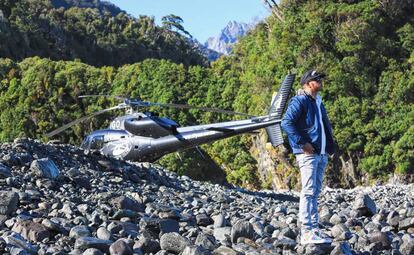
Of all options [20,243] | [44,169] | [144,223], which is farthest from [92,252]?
[44,169]

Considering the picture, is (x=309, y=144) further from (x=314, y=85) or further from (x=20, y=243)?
(x=20, y=243)

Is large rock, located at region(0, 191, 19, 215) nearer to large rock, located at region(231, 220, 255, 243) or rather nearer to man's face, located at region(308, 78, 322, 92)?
large rock, located at region(231, 220, 255, 243)

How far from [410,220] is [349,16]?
17904 mm

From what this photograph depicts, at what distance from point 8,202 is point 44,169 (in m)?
2.46

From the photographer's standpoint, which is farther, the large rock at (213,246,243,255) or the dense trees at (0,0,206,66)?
the dense trees at (0,0,206,66)

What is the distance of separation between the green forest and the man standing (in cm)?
1644

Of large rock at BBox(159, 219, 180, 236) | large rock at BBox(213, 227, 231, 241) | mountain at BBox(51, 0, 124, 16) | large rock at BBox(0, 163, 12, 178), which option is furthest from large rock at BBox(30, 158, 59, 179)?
mountain at BBox(51, 0, 124, 16)

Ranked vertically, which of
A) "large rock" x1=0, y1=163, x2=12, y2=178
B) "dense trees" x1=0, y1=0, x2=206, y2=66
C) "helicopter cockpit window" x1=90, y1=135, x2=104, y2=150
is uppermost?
"dense trees" x1=0, y1=0, x2=206, y2=66

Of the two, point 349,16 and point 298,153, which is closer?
point 298,153

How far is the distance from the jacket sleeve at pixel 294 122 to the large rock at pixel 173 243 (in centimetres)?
133

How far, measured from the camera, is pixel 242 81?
86.0ft

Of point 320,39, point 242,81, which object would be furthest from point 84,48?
point 320,39

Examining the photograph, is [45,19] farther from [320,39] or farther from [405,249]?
[405,249]

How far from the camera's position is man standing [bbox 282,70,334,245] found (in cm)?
503
